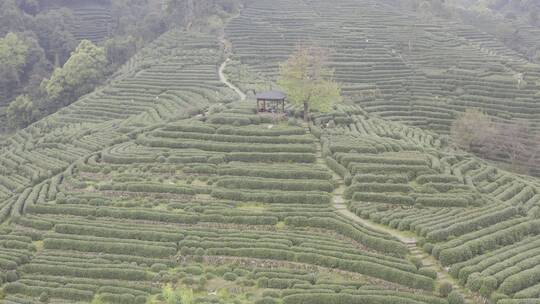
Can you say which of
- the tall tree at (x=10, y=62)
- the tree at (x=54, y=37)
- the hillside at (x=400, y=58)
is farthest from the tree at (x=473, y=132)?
the tree at (x=54, y=37)

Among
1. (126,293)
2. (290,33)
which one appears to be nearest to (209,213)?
(126,293)

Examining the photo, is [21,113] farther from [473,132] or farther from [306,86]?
[473,132]

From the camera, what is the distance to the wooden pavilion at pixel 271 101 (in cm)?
6378

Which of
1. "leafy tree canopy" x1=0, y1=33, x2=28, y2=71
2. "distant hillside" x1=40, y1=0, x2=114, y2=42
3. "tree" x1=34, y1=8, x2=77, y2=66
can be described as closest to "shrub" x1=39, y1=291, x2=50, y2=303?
"leafy tree canopy" x1=0, y1=33, x2=28, y2=71

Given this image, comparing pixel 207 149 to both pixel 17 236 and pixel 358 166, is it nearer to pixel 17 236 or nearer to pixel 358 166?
pixel 358 166

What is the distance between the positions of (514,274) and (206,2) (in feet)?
353

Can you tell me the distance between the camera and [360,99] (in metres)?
85.4

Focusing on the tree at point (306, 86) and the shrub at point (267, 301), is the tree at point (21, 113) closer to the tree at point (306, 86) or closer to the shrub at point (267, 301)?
the tree at point (306, 86)

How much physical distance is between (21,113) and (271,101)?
58567mm

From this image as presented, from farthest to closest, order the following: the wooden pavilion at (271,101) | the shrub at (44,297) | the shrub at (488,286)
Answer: the wooden pavilion at (271,101) < the shrub at (44,297) < the shrub at (488,286)

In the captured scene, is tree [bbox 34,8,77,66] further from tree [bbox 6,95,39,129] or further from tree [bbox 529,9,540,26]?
tree [bbox 529,9,540,26]

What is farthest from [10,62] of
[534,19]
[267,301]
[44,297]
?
[534,19]

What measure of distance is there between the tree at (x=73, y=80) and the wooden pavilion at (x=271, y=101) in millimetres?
50825

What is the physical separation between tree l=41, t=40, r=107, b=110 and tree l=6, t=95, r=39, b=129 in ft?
14.1
